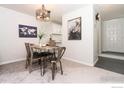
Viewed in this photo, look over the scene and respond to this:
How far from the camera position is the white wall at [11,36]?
128 inches

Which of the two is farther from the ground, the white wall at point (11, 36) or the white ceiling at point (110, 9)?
the white ceiling at point (110, 9)

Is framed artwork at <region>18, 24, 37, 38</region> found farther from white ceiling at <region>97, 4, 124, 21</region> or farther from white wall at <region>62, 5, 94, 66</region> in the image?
white ceiling at <region>97, 4, 124, 21</region>

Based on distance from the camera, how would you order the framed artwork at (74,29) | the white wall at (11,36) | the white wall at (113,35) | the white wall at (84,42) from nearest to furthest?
the white wall at (84,42) → the white wall at (11,36) → the framed artwork at (74,29) → the white wall at (113,35)

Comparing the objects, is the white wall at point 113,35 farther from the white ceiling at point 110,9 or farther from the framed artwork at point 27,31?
the framed artwork at point 27,31

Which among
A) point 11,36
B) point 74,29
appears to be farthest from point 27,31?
point 74,29

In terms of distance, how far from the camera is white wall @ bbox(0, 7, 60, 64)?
3.26 m

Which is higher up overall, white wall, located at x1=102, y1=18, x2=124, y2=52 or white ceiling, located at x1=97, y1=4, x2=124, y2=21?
white ceiling, located at x1=97, y1=4, x2=124, y2=21

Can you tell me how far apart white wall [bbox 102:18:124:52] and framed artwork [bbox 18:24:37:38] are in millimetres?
4165

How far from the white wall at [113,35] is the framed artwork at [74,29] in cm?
293

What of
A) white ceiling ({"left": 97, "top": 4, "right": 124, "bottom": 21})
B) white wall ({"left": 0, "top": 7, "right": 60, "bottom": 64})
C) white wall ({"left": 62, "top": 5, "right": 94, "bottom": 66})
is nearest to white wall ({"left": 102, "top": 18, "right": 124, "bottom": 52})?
white ceiling ({"left": 97, "top": 4, "right": 124, "bottom": 21})

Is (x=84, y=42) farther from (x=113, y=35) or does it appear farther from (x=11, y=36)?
(x=113, y=35)

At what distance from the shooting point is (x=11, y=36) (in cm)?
354

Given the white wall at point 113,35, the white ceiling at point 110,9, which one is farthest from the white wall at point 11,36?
the white wall at point 113,35

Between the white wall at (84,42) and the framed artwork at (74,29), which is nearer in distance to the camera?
the white wall at (84,42)
